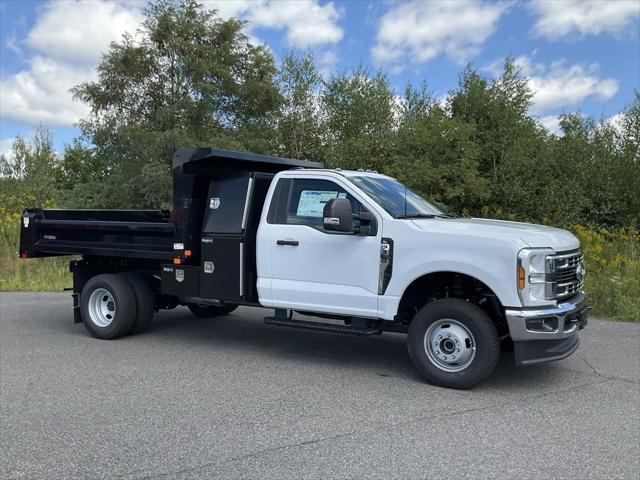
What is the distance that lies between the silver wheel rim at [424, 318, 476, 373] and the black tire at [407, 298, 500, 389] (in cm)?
2

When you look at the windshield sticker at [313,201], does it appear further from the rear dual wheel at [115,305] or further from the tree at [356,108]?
the tree at [356,108]

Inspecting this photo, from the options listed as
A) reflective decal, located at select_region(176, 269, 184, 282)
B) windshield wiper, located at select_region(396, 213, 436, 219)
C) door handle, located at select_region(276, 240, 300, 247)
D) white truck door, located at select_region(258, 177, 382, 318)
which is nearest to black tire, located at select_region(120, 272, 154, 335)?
reflective decal, located at select_region(176, 269, 184, 282)

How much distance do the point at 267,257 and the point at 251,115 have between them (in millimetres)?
19684

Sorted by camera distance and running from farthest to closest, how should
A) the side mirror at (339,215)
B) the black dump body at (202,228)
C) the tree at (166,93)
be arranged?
the tree at (166,93) → the black dump body at (202,228) → the side mirror at (339,215)

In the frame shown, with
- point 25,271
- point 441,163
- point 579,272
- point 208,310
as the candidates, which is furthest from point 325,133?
point 579,272

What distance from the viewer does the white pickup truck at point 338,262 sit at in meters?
5.82

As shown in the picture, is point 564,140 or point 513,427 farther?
point 564,140

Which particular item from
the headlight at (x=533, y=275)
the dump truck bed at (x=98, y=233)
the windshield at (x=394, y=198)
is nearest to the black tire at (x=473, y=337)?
the headlight at (x=533, y=275)

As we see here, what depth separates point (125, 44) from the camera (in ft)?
80.0

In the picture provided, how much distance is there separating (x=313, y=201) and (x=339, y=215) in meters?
0.85

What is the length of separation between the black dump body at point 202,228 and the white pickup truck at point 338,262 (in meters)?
0.02

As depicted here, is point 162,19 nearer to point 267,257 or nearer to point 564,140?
point 564,140

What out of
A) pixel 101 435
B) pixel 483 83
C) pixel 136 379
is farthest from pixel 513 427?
pixel 483 83

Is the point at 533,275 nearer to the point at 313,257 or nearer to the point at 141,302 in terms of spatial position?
the point at 313,257
